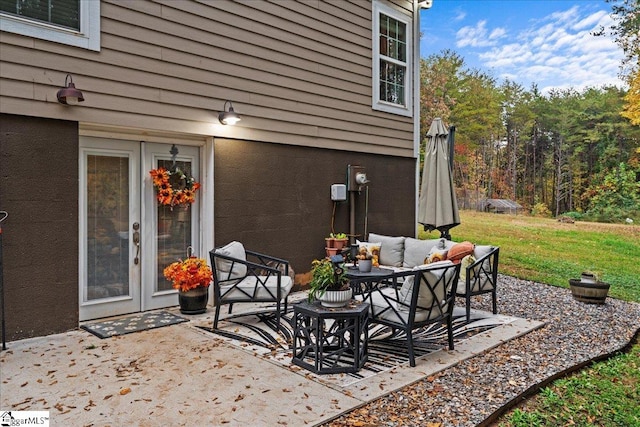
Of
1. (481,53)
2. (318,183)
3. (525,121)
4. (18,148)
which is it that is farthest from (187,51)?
(481,53)

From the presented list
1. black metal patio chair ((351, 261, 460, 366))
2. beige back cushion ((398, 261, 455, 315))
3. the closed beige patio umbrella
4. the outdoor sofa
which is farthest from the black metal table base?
the closed beige patio umbrella

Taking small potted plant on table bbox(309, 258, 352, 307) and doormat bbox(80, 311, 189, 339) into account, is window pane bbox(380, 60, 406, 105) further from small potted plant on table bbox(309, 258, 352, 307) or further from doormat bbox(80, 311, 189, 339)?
doormat bbox(80, 311, 189, 339)

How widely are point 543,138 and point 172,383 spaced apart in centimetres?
1350

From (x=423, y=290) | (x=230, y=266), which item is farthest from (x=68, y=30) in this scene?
(x=423, y=290)

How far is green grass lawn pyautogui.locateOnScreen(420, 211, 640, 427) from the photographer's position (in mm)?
2807

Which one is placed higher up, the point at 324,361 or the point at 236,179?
the point at 236,179

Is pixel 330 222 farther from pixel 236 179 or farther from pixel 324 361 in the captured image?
pixel 324 361

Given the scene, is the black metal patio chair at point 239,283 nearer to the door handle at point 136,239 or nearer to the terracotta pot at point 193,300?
the terracotta pot at point 193,300

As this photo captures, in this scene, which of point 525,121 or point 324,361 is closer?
point 324,361

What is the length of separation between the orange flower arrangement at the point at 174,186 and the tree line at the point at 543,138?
8921 millimetres

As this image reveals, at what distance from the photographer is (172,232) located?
5078 mm

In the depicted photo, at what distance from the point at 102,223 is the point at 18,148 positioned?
1.05 meters

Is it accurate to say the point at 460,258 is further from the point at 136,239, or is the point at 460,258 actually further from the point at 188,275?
the point at 136,239

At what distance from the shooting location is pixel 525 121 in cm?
1433
